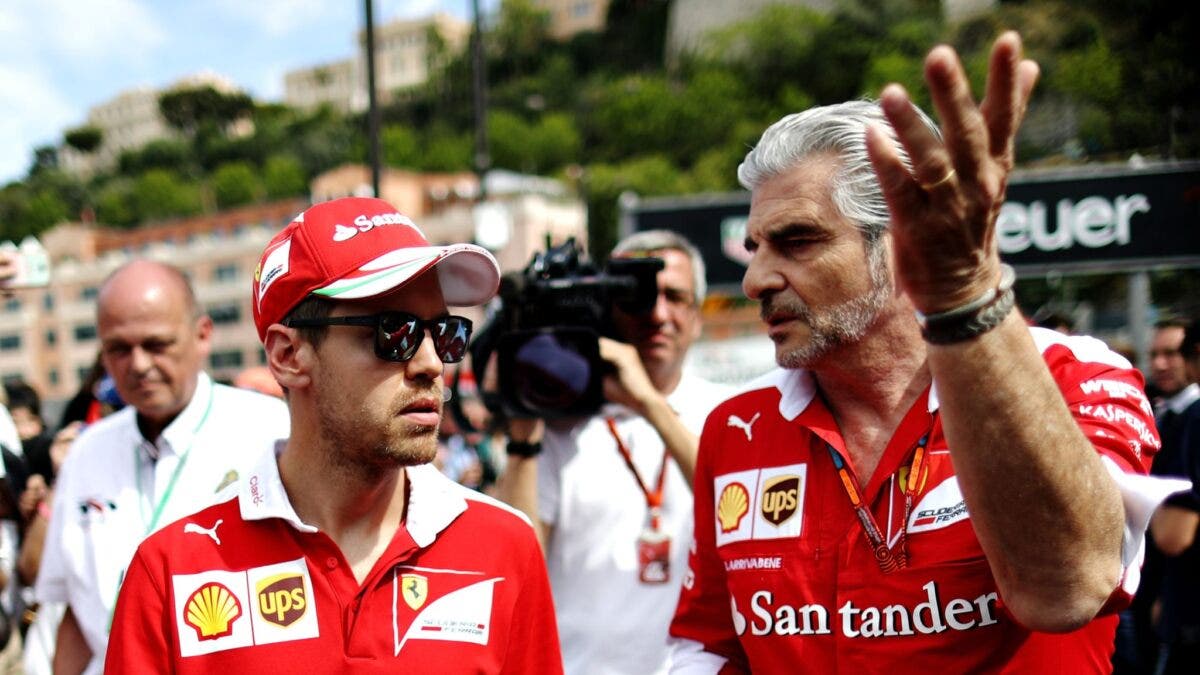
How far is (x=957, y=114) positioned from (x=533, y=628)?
126 cm

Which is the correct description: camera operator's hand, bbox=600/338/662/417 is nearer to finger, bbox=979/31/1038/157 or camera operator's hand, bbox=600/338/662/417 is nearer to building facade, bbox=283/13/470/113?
finger, bbox=979/31/1038/157

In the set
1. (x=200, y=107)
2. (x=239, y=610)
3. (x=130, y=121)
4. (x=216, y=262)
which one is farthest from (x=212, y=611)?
(x=130, y=121)

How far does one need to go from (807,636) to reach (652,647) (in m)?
1.29

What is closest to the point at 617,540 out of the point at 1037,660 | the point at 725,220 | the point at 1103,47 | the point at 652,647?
the point at 652,647

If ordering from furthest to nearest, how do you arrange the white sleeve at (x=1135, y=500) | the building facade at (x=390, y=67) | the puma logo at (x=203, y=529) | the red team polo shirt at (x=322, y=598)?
the building facade at (x=390, y=67), the puma logo at (x=203, y=529), the red team polo shirt at (x=322, y=598), the white sleeve at (x=1135, y=500)

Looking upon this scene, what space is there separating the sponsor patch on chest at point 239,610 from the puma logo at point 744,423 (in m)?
0.90

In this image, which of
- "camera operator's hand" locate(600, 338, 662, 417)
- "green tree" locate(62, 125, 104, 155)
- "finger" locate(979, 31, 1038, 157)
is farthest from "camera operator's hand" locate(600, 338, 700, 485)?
"green tree" locate(62, 125, 104, 155)

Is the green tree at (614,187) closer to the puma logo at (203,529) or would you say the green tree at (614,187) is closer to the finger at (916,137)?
the puma logo at (203,529)

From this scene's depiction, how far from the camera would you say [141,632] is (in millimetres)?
1822

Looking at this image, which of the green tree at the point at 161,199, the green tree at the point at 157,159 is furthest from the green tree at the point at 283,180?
the green tree at the point at 157,159

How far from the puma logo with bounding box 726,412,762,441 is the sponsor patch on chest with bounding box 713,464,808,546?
0.29 feet

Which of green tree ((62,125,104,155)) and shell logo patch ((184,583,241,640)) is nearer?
shell logo patch ((184,583,241,640))

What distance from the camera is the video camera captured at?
2820 millimetres

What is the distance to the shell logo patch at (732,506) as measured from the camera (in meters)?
2.07
